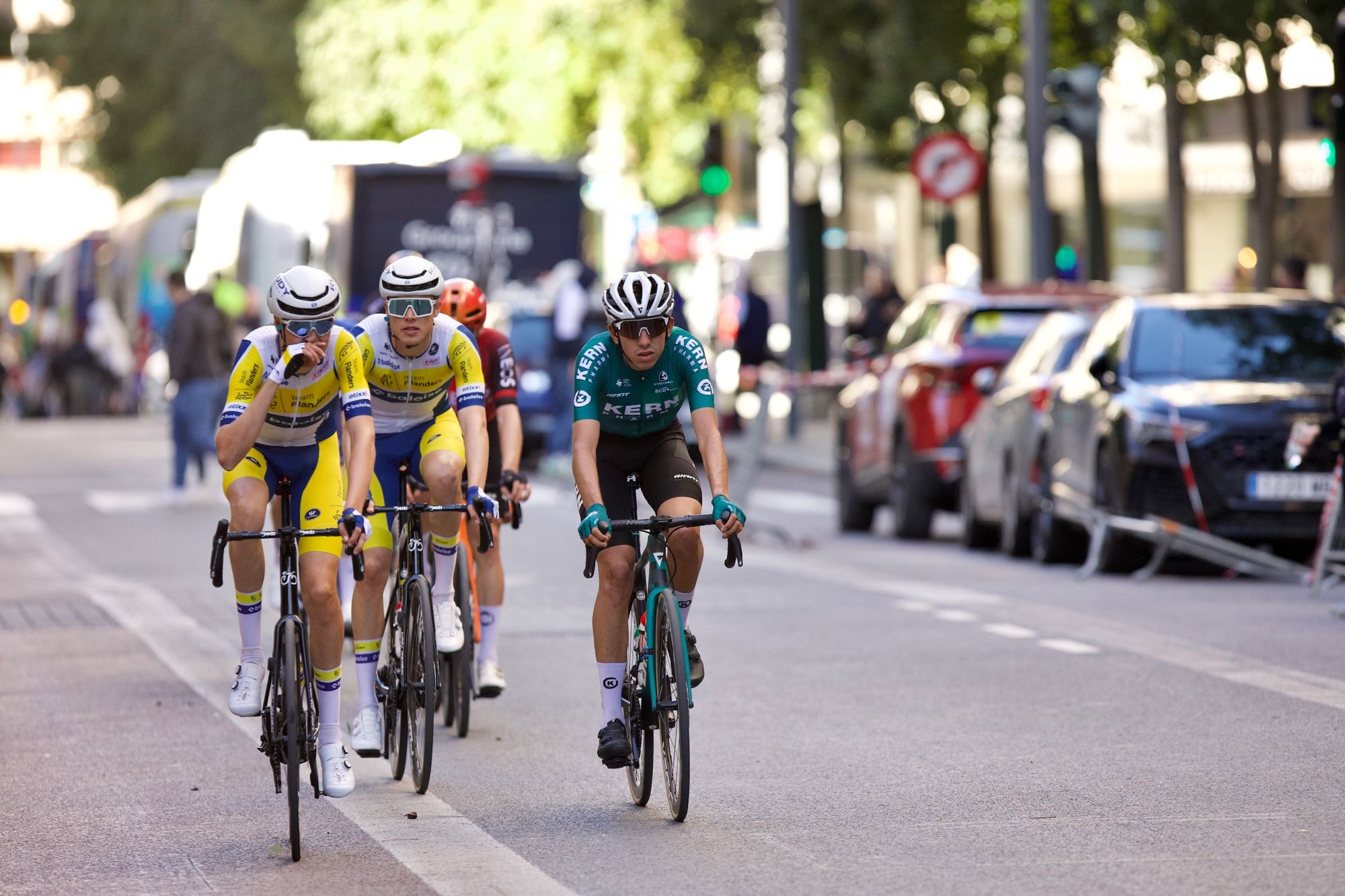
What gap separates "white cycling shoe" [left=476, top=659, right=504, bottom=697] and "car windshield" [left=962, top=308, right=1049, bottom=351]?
10.0 metres

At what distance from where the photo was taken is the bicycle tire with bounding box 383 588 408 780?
31.1 feet

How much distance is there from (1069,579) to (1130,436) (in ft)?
3.29

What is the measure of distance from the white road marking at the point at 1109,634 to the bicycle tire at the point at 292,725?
433 centimetres

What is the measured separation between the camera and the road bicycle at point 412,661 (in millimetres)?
9188

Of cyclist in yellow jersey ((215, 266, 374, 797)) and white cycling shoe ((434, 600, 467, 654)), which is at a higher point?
cyclist in yellow jersey ((215, 266, 374, 797))

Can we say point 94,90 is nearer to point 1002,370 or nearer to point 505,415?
point 1002,370

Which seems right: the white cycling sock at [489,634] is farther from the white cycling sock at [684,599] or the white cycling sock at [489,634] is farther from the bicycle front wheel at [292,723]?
the bicycle front wheel at [292,723]

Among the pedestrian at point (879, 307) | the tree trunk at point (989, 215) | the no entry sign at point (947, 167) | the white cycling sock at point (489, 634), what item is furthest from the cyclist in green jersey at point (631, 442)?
the tree trunk at point (989, 215)

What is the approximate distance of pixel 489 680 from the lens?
10.8 m

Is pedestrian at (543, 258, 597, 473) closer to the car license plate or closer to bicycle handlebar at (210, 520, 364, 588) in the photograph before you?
the car license plate

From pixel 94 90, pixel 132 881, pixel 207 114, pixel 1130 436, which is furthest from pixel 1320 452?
pixel 94 90

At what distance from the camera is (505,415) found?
1098 cm

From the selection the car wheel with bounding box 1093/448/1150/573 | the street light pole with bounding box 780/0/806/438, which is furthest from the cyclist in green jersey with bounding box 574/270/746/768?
the street light pole with bounding box 780/0/806/438

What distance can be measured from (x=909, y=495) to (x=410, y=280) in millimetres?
10997
